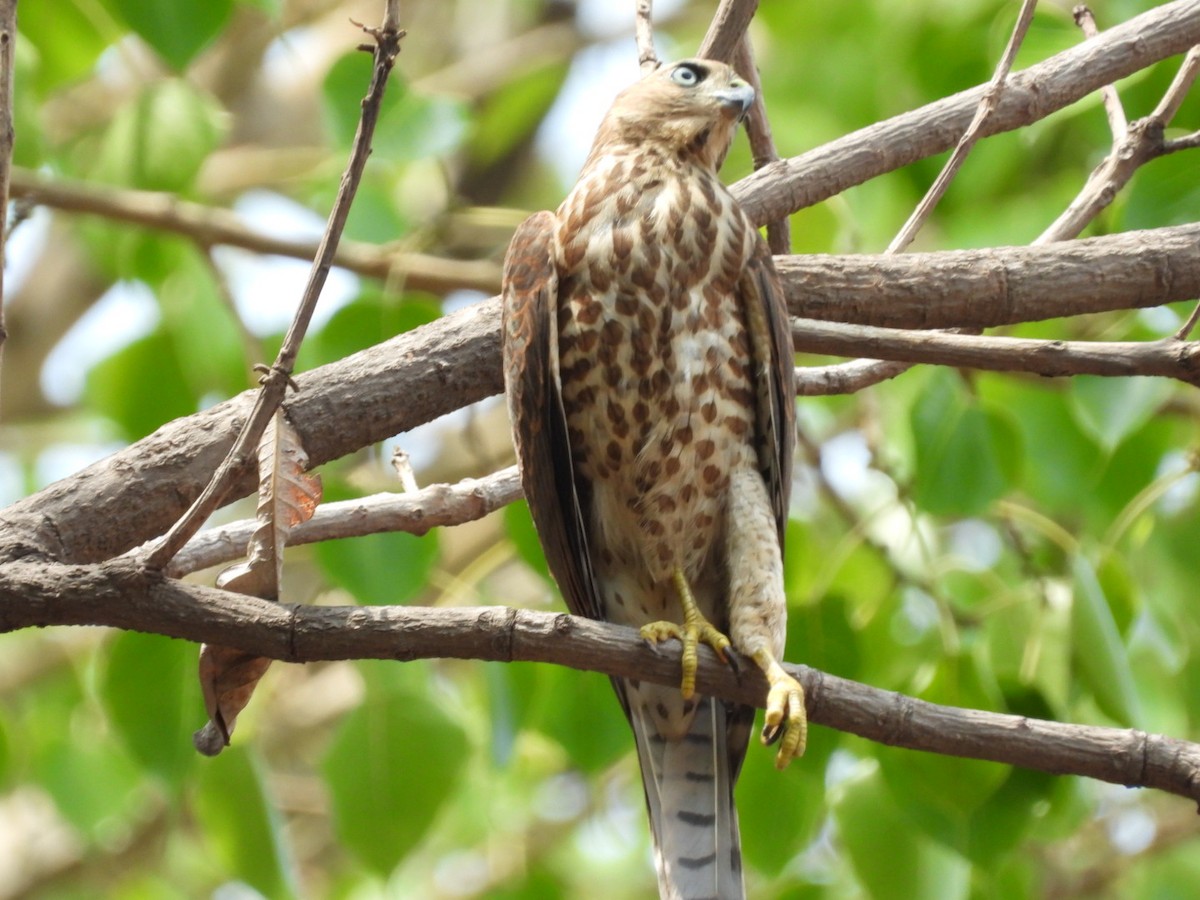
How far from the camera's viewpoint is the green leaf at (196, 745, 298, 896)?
3.13m

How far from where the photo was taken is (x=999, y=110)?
269 cm

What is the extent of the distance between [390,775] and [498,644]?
1.27 meters

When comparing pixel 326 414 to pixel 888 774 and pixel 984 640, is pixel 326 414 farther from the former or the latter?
pixel 984 640

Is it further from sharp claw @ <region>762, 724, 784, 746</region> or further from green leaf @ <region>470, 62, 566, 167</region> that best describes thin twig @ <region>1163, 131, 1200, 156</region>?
green leaf @ <region>470, 62, 566, 167</region>

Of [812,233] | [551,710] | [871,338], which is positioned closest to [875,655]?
[551,710]

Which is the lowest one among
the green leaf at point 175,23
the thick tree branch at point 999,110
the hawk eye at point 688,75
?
Result: the thick tree branch at point 999,110

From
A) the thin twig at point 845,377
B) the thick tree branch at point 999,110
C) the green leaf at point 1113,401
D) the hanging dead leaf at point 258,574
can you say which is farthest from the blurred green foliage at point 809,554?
the hanging dead leaf at point 258,574

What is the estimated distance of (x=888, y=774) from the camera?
115 inches

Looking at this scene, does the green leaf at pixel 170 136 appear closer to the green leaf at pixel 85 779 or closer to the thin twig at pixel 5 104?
the thin twig at pixel 5 104

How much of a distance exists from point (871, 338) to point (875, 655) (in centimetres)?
128

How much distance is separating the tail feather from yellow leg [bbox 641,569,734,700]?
0.23m

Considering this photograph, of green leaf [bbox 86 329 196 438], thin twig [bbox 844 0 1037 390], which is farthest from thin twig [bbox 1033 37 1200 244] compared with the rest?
green leaf [bbox 86 329 196 438]

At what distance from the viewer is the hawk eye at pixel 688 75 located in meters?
2.94

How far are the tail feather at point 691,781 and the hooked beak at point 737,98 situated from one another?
1248 mm
